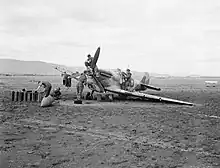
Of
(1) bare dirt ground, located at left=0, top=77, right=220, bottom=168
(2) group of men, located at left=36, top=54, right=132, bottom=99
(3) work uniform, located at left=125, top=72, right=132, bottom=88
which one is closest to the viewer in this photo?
(1) bare dirt ground, located at left=0, top=77, right=220, bottom=168

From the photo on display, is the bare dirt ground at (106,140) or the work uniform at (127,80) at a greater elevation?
the work uniform at (127,80)

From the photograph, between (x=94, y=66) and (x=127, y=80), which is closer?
(x=94, y=66)

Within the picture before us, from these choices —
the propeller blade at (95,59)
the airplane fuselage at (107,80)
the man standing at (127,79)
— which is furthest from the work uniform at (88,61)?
the man standing at (127,79)

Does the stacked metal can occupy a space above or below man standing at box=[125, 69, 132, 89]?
below

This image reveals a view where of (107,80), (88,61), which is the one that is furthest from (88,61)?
(107,80)

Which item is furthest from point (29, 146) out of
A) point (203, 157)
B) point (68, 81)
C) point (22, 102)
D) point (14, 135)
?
point (68, 81)

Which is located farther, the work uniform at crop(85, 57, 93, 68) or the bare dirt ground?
the work uniform at crop(85, 57, 93, 68)

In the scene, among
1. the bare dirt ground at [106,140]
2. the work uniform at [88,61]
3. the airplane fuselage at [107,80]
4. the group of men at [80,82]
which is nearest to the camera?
the bare dirt ground at [106,140]

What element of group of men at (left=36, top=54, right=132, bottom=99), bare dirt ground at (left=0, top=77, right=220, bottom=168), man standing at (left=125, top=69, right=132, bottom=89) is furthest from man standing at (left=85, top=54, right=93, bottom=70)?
bare dirt ground at (left=0, top=77, right=220, bottom=168)

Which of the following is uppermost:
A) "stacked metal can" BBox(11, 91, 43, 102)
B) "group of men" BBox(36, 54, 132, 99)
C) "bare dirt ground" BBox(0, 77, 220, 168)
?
"group of men" BBox(36, 54, 132, 99)

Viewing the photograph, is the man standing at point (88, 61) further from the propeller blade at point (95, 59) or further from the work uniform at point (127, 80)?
the work uniform at point (127, 80)

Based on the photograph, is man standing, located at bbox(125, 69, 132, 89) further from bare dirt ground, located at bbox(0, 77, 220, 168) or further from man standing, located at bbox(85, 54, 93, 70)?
bare dirt ground, located at bbox(0, 77, 220, 168)

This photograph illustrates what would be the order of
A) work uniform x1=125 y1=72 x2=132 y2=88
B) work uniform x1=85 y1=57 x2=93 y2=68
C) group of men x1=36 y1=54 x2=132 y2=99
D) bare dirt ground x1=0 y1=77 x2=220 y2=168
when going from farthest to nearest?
1. work uniform x1=125 y1=72 x2=132 y2=88
2. work uniform x1=85 y1=57 x2=93 y2=68
3. group of men x1=36 y1=54 x2=132 y2=99
4. bare dirt ground x1=0 y1=77 x2=220 y2=168

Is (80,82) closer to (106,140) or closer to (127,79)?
(127,79)
